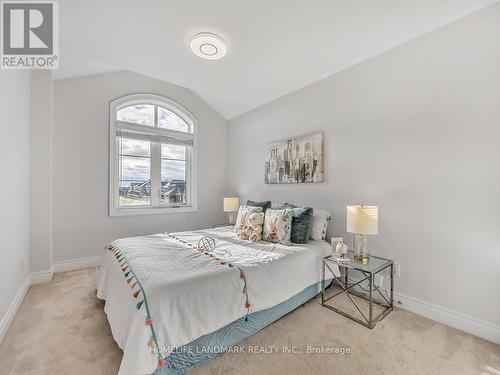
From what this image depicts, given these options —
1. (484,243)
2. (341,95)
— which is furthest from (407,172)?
(341,95)

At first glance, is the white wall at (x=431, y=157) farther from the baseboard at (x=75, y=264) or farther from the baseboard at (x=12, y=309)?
the baseboard at (x=75, y=264)

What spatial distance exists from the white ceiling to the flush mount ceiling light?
0.20 ft

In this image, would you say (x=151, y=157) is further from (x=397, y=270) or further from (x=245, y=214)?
(x=397, y=270)

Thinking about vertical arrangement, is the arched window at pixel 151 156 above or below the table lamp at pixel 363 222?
above

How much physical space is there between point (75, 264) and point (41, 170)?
4.59ft

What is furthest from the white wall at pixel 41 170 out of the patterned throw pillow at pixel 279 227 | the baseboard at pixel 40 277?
the patterned throw pillow at pixel 279 227

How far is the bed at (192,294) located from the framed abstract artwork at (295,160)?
1.09 m

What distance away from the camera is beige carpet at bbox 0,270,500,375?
1542 millimetres

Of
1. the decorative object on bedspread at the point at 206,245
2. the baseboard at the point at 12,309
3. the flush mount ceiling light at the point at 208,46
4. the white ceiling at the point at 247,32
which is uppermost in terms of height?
the white ceiling at the point at 247,32

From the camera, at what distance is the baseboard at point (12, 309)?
186cm

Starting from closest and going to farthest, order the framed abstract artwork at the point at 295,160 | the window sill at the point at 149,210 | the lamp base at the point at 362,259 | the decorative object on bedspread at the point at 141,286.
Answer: the decorative object on bedspread at the point at 141,286, the lamp base at the point at 362,259, the framed abstract artwork at the point at 295,160, the window sill at the point at 149,210

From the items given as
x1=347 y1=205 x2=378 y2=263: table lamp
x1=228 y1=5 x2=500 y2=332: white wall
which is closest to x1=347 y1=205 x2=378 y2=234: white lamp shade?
x1=347 y1=205 x2=378 y2=263: table lamp

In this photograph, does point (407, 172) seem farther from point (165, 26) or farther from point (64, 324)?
point (64, 324)

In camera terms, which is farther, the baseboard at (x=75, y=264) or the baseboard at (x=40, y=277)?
the baseboard at (x=75, y=264)
